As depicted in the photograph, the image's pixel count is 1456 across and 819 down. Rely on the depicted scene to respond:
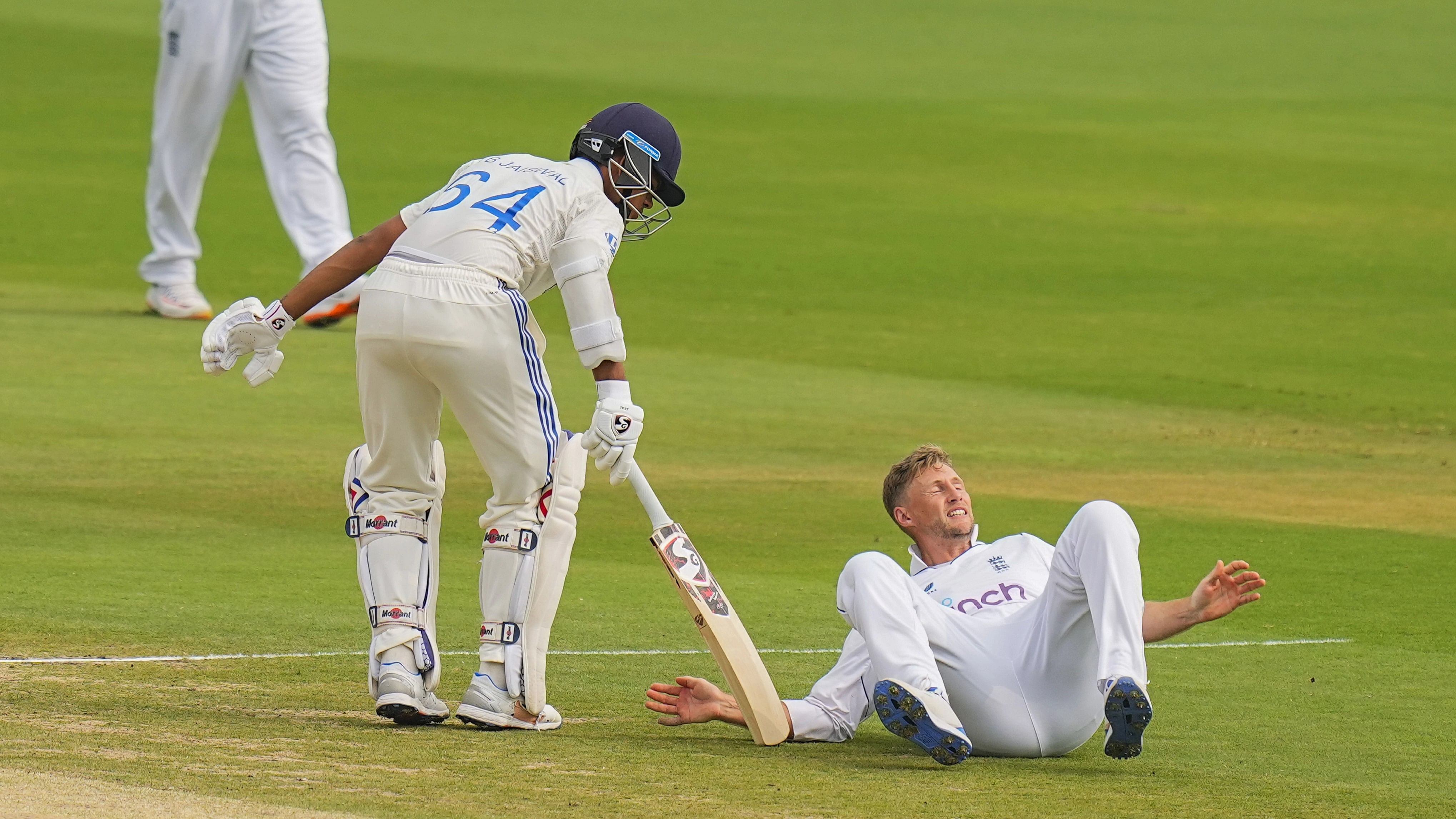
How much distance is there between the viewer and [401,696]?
640 cm

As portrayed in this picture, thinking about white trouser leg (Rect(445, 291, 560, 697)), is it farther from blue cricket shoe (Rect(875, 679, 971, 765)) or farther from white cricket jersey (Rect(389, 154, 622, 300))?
blue cricket shoe (Rect(875, 679, 971, 765))

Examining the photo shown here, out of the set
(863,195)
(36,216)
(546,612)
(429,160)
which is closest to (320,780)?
(546,612)

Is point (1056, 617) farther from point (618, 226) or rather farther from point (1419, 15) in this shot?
point (1419, 15)

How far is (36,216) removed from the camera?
77.6ft

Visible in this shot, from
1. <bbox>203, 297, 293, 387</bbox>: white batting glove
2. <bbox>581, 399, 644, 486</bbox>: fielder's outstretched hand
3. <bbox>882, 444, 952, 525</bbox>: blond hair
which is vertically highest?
<bbox>203, 297, 293, 387</bbox>: white batting glove

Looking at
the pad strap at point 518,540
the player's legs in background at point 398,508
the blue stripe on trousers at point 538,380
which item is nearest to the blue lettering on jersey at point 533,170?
the blue stripe on trousers at point 538,380

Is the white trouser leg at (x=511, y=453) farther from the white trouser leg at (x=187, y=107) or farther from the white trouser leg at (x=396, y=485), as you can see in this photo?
the white trouser leg at (x=187, y=107)

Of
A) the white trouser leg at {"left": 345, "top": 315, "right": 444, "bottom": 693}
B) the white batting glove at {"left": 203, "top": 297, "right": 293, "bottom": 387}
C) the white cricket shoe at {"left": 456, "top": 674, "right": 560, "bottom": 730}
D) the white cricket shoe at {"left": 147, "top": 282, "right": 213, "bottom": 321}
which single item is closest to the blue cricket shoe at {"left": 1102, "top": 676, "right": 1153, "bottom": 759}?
the white cricket shoe at {"left": 456, "top": 674, "right": 560, "bottom": 730}

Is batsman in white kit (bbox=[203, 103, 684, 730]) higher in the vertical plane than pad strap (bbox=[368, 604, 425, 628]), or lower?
higher

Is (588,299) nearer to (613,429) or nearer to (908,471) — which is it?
(613,429)

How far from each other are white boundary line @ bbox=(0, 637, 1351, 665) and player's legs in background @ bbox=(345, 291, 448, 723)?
0.96 metres

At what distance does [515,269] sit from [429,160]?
2414 cm

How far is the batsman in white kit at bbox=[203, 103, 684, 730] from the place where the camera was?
6.42m

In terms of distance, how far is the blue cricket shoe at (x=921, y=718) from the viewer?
19.3 feet
